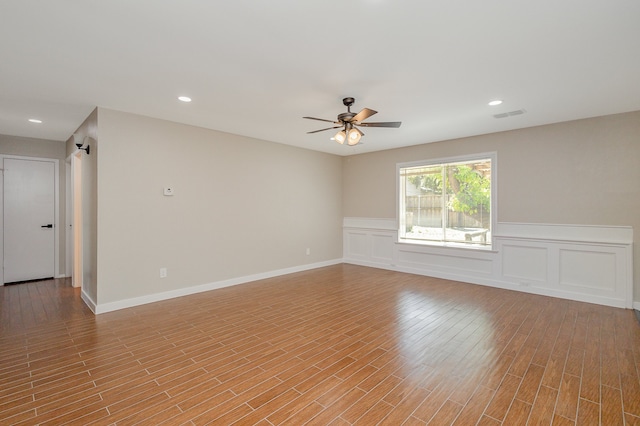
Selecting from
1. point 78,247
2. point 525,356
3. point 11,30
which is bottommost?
point 525,356

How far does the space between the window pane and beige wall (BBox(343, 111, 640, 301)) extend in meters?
0.30

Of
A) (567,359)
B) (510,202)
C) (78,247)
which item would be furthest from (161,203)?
(510,202)

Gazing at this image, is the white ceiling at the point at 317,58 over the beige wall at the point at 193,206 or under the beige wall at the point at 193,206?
over

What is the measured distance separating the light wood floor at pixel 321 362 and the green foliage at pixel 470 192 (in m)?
1.80

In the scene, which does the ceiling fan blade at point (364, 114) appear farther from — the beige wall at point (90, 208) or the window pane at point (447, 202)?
the beige wall at point (90, 208)

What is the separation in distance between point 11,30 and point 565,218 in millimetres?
6632

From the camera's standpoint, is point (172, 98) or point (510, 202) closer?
point (172, 98)

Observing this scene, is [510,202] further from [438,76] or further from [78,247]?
[78,247]

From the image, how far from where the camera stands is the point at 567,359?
2711 millimetres

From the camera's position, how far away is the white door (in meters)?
5.34

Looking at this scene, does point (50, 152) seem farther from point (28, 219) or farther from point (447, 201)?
point (447, 201)

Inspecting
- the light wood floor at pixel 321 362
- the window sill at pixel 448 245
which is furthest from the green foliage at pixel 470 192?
the light wood floor at pixel 321 362

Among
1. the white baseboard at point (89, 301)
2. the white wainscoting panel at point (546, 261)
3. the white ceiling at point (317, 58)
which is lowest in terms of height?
the white baseboard at point (89, 301)

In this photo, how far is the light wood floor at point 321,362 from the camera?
6.63 feet
